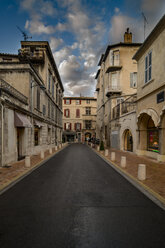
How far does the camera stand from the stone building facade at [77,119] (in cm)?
4131

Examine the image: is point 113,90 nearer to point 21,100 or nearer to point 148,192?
point 21,100

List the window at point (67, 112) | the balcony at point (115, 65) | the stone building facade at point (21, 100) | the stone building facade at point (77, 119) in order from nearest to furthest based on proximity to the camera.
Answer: the stone building facade at point (21, 100)
the balcony at point (115, 65)
the stone building facade at point (77, 119)
the window at point (67, 112)

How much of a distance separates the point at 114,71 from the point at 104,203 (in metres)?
22.0

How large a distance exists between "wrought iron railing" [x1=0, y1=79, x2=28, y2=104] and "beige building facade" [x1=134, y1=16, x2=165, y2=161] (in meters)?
10.6

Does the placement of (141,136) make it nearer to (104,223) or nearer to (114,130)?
(114,130)

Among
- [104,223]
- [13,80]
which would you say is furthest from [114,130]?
[104,223]

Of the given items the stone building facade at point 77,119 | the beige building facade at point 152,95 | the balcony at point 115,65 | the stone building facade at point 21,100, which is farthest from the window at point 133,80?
the stone building facade at point 77,119

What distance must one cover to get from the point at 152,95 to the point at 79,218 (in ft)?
33.8

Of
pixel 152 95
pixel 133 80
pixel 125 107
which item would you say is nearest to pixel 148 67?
pixel 152 95

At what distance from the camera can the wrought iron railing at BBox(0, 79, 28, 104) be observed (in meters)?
8.59

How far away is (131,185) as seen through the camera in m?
5.23

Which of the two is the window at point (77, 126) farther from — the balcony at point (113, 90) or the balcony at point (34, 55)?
the balcony at point (34, 55)

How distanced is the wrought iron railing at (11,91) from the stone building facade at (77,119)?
2930cm

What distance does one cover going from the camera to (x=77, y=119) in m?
41.7
